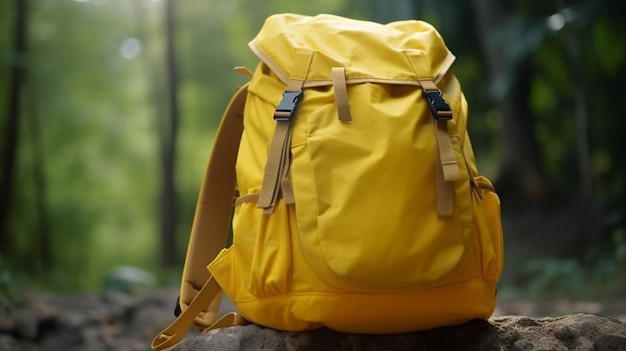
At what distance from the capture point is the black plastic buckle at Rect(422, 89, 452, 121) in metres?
2.08

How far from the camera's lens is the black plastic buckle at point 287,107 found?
6.82 ft

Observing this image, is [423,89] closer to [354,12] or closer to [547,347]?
[547,347]

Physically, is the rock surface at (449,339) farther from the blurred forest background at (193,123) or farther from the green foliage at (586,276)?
the green foliage at (586,276)

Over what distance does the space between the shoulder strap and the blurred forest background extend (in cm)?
268

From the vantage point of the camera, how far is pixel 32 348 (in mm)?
4426

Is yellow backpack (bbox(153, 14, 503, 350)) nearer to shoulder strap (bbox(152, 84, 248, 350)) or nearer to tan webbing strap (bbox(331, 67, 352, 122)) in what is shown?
tan webbing strap (bbox(331, 67, 352, 122))

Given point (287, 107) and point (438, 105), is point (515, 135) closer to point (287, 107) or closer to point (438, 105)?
point (438, 105)

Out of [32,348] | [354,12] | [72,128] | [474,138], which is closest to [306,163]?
[32,348]

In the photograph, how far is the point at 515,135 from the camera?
9508 millimetres

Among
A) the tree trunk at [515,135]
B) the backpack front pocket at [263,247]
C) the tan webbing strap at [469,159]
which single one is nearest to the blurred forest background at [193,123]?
the tree trunk at [515,135]

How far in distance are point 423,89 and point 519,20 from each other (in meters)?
6.31

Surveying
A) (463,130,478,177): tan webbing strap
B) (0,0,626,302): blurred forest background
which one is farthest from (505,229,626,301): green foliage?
(463,130,478,177): tan webbing strap

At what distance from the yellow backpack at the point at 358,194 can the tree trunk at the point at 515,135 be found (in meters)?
7.30

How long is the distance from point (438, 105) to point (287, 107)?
417 mm
